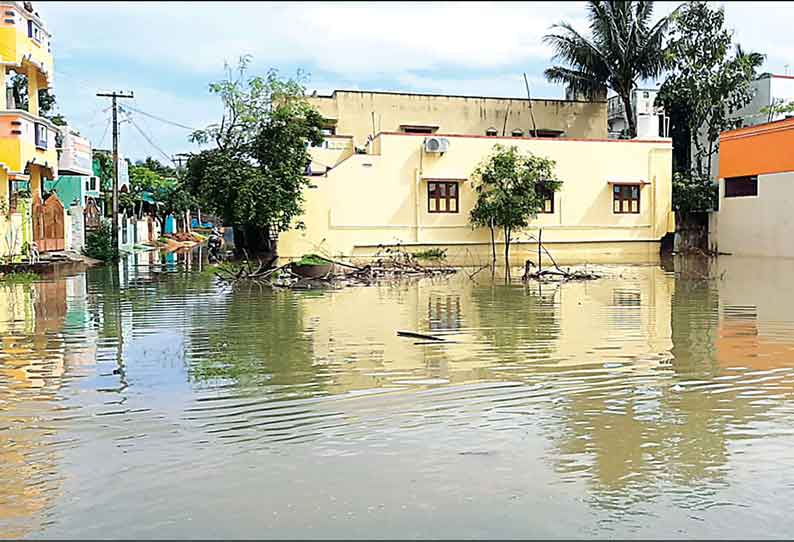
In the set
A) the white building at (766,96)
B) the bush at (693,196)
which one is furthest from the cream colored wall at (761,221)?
the white building at (766,96)

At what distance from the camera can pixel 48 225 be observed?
28.8 meters

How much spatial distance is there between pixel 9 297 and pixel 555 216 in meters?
22.1

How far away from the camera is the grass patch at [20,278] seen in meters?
21.5

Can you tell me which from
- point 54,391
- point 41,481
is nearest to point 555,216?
point 54,391

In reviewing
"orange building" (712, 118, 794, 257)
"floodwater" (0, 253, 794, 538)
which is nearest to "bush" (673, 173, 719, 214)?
"orange building" (712, 118, 794, 257)

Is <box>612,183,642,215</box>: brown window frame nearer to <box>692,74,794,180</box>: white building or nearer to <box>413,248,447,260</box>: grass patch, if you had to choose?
<box>692,74,794,180</box>: white building

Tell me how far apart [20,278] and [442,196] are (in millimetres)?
16180

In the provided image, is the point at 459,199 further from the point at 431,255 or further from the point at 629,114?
the point at 629,114

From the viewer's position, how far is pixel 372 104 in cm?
3919

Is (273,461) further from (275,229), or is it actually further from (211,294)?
(275,229)

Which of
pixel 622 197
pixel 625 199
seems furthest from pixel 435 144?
pixel 625 199

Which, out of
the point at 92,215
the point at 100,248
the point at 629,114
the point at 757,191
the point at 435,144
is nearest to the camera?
the point at 100,248

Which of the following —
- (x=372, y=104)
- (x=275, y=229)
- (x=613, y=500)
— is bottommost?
(x=613, y=500)

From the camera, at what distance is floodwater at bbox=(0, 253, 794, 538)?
16.6 feet
